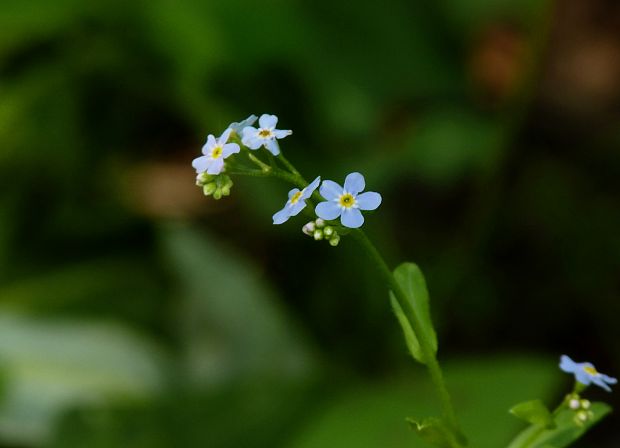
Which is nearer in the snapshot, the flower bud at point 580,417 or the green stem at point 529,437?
the flower bud at point 580,417

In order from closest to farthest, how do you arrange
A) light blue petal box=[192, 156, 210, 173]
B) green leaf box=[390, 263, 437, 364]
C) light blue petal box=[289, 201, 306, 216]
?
light blue petal box=[289, 201, 306, 216] → light blue petal box=[192, 156, 210, 173] → green leaf box=[390, 263, 437, 364]

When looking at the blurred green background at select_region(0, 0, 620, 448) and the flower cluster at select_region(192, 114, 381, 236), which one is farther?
the blurred green background at select_region(0, 0, 620, 448)

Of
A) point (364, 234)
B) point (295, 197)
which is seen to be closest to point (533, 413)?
point (364, 234)

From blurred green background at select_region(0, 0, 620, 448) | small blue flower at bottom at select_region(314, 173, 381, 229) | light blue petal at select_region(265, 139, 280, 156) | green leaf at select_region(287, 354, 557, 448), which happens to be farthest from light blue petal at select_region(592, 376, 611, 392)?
blurred green background at select_region(0, 0, 620, 448)

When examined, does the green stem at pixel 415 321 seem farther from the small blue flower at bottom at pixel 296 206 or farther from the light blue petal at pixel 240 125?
the light blue petal at pixel 240 125

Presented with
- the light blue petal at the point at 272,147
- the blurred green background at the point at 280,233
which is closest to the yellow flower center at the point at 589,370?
the light blue petal at the point at 272,147

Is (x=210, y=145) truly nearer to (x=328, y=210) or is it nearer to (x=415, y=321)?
(x=328, y=210)

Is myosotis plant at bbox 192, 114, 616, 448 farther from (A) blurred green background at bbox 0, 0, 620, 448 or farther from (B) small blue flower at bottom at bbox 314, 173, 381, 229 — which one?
(A) blurred green background at bbox 0, 0, 620, 448

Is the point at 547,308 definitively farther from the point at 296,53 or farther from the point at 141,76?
the point at 141,76
